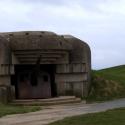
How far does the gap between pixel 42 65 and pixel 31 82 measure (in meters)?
0.96

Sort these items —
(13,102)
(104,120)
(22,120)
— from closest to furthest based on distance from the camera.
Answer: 1. (104,120)
2. (22,120)
3. (13,102)

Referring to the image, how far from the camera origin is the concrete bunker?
2284 cm

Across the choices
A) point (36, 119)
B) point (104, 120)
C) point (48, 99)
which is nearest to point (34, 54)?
point (48, 99)

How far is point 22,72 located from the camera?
79.3 feet

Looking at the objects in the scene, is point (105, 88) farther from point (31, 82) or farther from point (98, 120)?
point (98, 120)

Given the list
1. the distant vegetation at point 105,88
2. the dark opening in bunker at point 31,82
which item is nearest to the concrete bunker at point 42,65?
the dark opening in bunker at point 31,82

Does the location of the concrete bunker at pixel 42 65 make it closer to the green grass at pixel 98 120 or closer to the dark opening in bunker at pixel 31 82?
the dark opening in bunker at pixel 31 82

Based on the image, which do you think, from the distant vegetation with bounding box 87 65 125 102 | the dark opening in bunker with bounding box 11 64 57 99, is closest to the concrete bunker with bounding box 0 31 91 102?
the dark opening in bunker with bounding box 11 64 57 99

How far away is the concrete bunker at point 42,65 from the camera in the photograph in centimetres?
2284

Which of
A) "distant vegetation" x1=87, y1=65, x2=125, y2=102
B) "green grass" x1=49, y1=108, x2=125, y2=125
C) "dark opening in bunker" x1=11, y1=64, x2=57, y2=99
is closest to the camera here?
"green grass" x1=49, y1=108, x2=125, y2=125

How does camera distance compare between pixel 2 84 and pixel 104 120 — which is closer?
pixel 104 120

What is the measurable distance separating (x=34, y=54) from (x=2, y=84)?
187 cm

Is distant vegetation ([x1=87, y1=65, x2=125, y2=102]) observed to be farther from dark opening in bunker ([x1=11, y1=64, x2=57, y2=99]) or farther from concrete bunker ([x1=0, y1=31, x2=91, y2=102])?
dark opening in bunker ([x1=11, y1=64, x2=57, y2=99])

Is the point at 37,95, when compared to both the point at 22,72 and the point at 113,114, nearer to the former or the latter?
the point at 22,72
